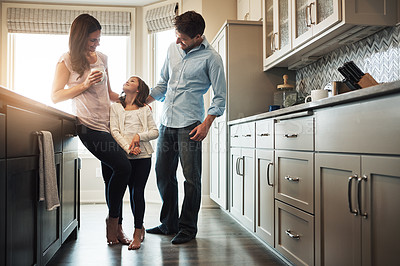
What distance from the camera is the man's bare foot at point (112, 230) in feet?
7.65

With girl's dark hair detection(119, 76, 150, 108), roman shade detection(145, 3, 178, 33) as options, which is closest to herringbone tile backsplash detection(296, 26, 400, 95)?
girl's dark hair detection(119, 76, 150, 108)

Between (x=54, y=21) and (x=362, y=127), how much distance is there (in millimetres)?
4113

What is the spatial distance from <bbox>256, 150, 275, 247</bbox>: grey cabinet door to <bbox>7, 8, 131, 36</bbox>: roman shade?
286 centimetres

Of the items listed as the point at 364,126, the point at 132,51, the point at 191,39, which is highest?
the point at 132,51

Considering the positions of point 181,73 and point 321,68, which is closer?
point 181,73

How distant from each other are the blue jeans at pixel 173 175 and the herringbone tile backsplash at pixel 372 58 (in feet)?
3.34

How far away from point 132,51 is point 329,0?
2931 mm

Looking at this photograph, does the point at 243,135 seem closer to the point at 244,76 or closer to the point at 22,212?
the point at 244,76

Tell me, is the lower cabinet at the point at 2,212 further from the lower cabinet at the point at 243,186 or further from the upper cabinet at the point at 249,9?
the upper cabinet at the point at 249,9

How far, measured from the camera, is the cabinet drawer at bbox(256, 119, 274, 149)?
215 cm

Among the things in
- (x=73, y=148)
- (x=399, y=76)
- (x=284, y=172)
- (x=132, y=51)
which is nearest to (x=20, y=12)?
(x=132, y=51)

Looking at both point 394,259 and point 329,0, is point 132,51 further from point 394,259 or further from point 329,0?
point 394,259

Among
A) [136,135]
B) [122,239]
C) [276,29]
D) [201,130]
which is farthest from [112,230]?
[276,29]

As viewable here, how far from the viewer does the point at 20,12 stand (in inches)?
173
